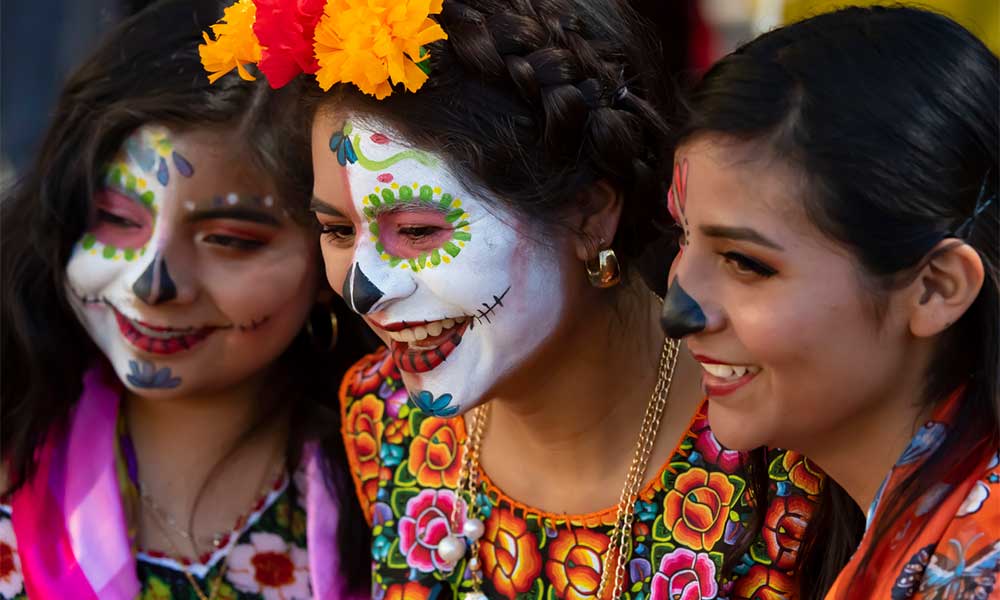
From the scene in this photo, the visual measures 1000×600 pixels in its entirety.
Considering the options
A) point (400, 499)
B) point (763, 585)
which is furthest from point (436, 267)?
point (763, 585)

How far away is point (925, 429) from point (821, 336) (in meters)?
0.19

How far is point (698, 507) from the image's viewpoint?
189cm

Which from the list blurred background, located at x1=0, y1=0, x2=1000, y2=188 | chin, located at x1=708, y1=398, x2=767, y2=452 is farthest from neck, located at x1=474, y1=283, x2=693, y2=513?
blurred background, located at x1=0, y1=0, x2=1000, y2=188

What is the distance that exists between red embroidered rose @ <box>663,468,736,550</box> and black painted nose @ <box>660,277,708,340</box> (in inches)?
15.2

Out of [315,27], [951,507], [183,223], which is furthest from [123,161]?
[951,507]

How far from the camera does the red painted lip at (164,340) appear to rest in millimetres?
2246

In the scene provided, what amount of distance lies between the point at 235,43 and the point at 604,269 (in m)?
0.67

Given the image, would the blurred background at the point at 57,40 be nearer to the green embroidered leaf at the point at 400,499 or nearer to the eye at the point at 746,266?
the green embroidered leaf at the point at 400,499

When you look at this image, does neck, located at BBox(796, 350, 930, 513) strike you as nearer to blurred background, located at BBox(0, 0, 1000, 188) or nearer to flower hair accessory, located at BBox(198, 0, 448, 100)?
flower hair accessory, located at BBox(198, 0, 448, 100)

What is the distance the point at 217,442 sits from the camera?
2436mm

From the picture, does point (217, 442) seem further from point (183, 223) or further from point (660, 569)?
point (660, 569)

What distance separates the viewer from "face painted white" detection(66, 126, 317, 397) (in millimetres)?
2195

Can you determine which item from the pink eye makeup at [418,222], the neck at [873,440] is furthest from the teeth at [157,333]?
the neck at [873,440]

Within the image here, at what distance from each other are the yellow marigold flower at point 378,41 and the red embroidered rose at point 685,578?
2.64 ft
